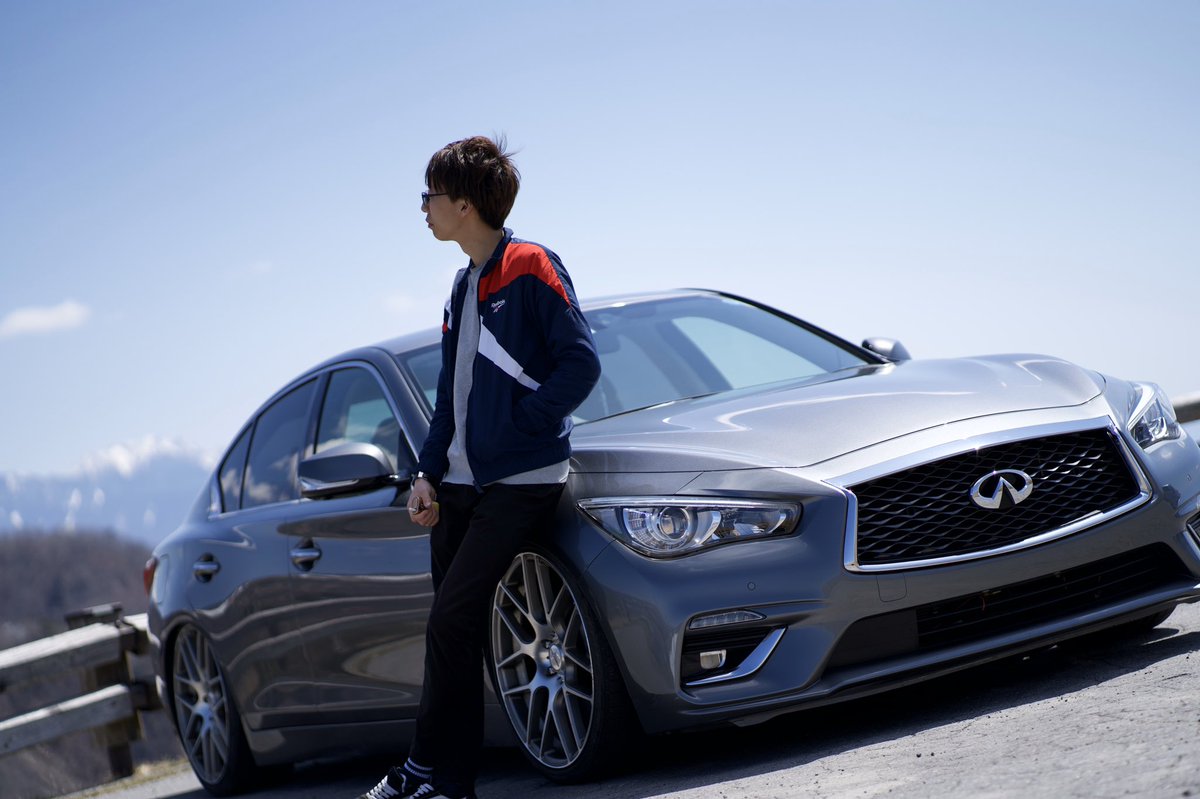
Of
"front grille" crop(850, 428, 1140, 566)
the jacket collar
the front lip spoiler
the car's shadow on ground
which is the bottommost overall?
the car's shadow on ground

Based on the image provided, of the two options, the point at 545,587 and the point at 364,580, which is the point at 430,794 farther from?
the point at 364,580

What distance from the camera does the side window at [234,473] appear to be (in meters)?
6.42

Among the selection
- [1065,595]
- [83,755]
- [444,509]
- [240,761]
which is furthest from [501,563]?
[83,755]

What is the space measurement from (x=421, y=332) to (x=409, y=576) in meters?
1.18

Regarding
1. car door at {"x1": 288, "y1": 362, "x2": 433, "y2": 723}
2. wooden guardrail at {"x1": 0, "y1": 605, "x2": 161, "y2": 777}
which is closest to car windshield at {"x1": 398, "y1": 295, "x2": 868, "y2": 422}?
car door at {"x1": 288, "y1": 362, "x2": 433, "y2": 723}

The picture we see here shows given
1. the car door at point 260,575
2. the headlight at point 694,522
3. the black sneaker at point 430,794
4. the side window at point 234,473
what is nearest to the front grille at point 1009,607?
the headlight at point 694,522

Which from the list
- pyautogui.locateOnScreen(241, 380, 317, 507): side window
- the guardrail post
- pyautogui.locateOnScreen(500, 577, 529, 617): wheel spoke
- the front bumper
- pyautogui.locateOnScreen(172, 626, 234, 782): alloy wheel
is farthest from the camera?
the guardrail post

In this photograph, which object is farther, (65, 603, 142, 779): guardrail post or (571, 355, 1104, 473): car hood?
(65, 603, 142, 779): guardrail post

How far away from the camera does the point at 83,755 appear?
66.4 m

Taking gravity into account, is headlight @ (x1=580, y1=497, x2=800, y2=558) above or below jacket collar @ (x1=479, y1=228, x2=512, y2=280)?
below

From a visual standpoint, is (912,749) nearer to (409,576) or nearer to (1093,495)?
(1093,495)

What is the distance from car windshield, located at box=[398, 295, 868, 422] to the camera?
17.2ft

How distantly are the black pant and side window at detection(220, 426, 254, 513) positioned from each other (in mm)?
2387

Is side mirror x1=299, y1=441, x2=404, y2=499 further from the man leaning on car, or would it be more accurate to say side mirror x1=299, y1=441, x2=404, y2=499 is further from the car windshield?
the man leaning on car
